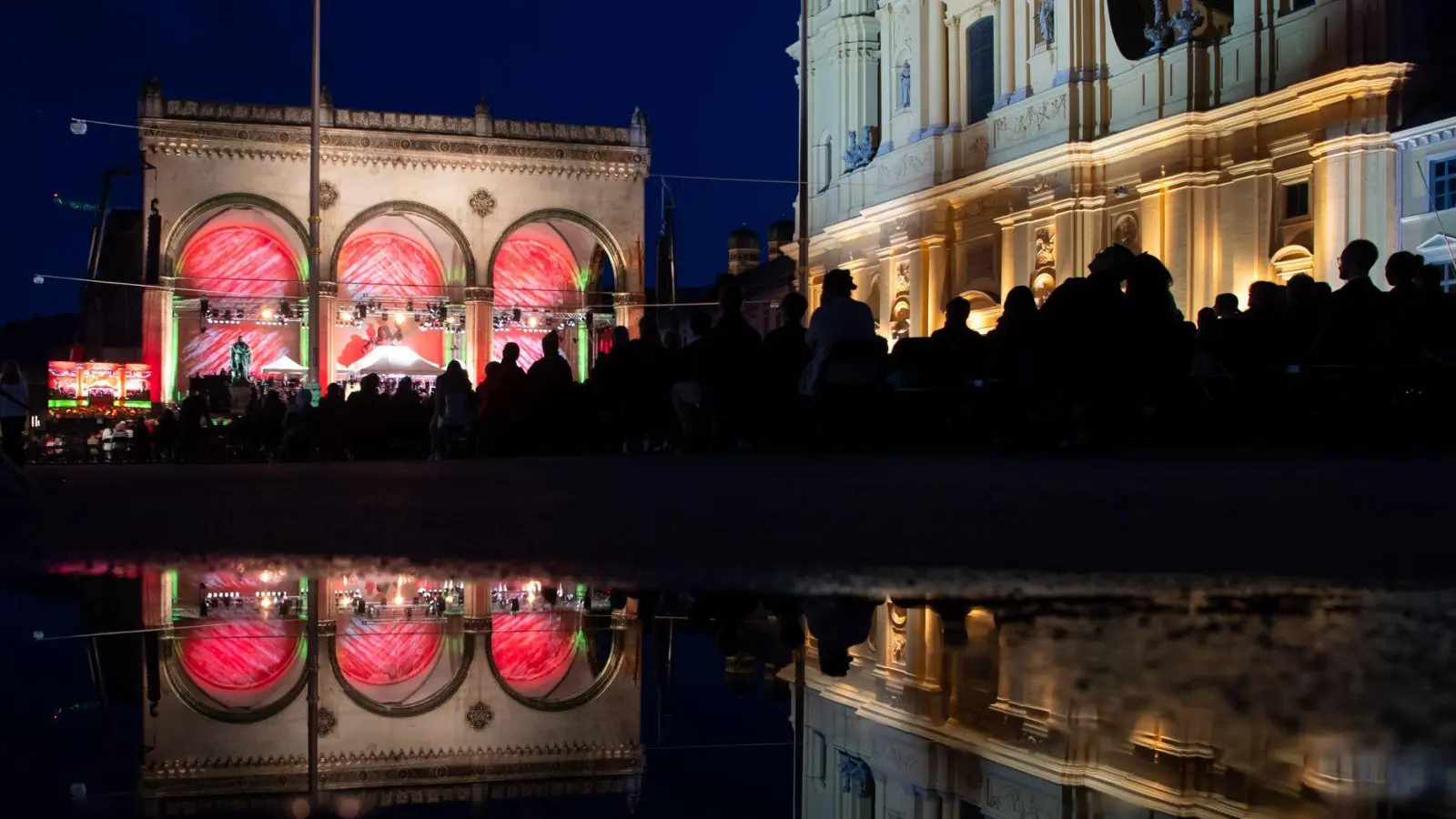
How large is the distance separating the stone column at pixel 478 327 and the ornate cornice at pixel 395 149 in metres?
3.14

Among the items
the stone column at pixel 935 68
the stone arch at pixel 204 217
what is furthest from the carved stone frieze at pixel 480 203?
the stone column at pixel 935 68

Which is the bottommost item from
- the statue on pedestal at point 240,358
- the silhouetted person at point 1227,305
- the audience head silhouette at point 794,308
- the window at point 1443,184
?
the audience head silhouette at point 794,308

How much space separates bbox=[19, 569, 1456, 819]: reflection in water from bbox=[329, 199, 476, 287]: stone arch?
106 feet

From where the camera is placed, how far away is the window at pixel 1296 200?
2102 cm

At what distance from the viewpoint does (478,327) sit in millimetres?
34250

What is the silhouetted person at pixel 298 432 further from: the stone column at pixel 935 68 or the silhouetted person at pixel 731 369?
the stone column at pixel 935 68

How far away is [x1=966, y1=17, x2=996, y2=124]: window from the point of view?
28828 millimetres

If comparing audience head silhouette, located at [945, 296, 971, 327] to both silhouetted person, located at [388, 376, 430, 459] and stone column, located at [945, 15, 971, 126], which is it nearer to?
silhouetted person, located at [388, 376, 430, 459]

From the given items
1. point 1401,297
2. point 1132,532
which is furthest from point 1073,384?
point 1132,532

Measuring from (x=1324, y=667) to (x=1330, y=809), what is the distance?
26.3 inches

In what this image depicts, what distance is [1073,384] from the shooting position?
984cm

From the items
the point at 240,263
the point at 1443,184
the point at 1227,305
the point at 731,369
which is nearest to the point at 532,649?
the point at 731,369

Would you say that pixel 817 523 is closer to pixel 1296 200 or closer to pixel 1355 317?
pixel 1355 317

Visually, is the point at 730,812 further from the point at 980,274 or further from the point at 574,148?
the point at 574,148
